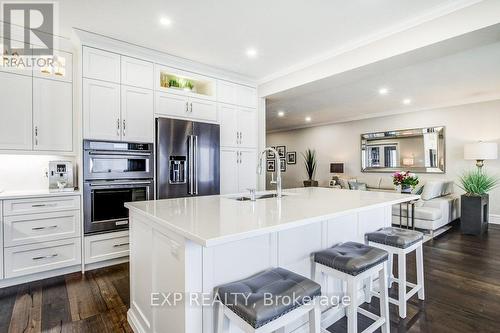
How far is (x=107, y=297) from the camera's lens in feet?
7.66

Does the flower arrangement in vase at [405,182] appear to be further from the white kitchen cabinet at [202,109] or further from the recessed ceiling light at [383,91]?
the white kitchen cabinet at [202,109]

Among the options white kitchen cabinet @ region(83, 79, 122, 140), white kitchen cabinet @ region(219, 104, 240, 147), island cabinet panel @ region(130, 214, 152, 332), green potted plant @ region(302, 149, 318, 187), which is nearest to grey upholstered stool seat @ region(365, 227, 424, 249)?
→ island cabinet panel @ region(130, 214, 152, 332)

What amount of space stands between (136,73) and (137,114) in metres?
0.51

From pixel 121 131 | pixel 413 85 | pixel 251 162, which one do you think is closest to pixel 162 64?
pixel 121 131

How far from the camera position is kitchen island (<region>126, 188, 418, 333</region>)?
48.7 inches

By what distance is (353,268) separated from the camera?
1.52 meters

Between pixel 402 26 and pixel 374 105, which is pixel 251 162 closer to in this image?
pixel 402 26

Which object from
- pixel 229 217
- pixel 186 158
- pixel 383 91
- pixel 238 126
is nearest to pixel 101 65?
pixel 186 158

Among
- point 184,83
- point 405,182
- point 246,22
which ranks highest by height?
point 246,22

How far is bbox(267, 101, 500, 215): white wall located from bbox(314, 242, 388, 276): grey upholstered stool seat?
5333 millimetres

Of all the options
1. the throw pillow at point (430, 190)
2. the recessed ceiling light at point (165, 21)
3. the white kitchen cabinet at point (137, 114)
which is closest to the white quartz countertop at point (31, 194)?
the white kitchen cabinet at point (137, 114)

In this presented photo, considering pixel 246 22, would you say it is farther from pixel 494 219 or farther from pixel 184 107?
pixel 494 219

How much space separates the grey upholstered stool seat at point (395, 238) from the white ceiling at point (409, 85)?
1.82 m

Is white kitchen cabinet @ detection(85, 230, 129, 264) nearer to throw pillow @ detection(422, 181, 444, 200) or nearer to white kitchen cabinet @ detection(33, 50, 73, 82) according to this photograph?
white kitchen cabinet @ detection(33, 50, 73, 82)
